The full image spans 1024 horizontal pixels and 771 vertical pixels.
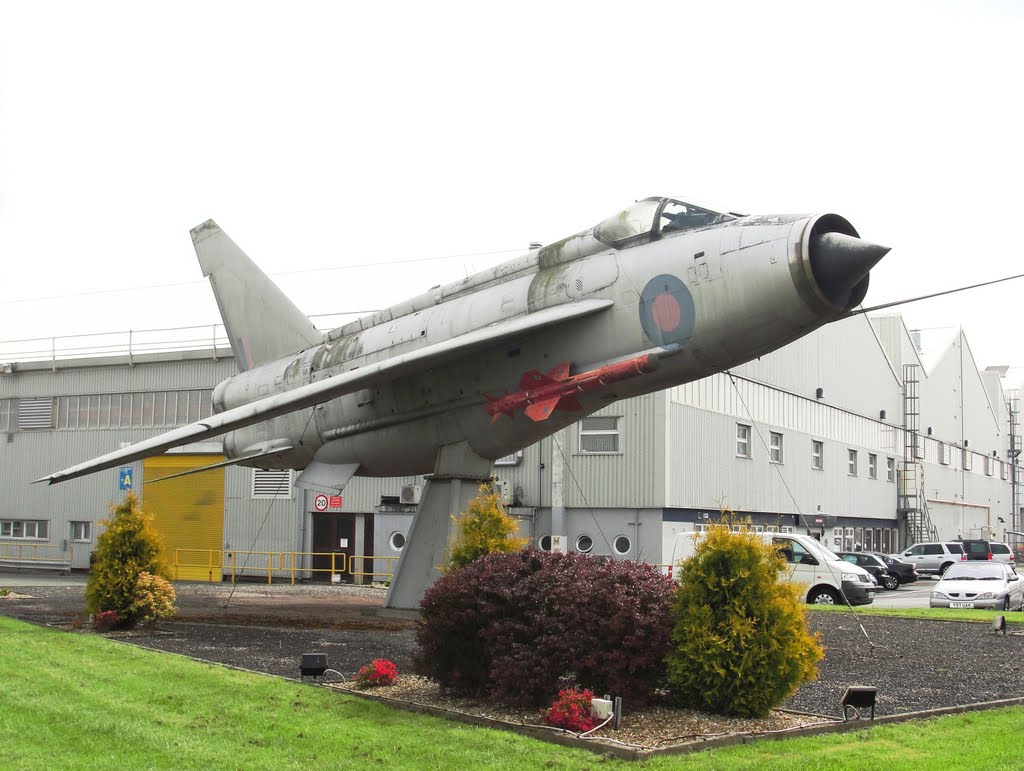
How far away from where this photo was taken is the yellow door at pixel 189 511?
119 ft

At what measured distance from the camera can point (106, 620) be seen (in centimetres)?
1562

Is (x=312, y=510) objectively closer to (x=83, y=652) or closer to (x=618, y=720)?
(x=83, y=652)

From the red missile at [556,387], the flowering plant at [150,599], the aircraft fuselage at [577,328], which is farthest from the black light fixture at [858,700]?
the flowering plant at [150,599]

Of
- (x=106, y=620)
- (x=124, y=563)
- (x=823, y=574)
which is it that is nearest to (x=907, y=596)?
(x=823, y=574)

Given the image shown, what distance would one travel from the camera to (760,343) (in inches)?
483

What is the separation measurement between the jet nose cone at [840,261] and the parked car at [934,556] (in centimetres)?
3432

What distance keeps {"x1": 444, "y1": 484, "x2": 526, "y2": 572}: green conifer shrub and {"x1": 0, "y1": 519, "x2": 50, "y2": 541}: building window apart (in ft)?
103

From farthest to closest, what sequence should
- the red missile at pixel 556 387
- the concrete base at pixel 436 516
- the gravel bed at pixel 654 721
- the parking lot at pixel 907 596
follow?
the parking lot at pixel 907 596 → the concrete base at pixel 436 516 → the red missile at pixel 556 387 → the gravel bed at pixel 654 721

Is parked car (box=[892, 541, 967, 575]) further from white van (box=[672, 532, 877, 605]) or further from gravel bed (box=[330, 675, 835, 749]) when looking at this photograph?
gravel bed (box=[330, 675, 835, 749])

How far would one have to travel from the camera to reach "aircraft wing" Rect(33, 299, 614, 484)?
13367mm

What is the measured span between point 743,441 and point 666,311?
23793 mm

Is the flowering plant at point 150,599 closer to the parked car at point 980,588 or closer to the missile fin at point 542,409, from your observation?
the missile fin at point 542,409

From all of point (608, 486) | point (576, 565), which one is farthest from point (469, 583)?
point (608, 486)

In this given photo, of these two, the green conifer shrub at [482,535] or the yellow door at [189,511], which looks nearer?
the green conifer shrub at [482,535]
